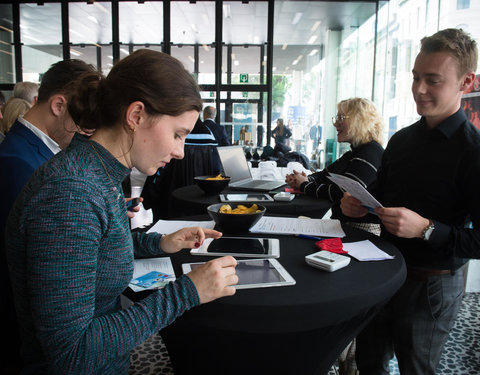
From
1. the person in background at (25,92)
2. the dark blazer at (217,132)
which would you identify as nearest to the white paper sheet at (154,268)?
the person in background at (25,92)

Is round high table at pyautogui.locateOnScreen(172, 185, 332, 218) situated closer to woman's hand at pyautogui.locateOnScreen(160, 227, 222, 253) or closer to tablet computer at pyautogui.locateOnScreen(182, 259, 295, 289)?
woman's hand at pyautogui.locateOnScreen(160, 227, 222, 253)

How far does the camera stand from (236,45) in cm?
851

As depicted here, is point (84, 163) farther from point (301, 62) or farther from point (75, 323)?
point (301, 62)

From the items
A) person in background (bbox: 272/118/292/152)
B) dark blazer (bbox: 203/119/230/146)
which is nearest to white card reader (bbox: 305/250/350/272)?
dark blazer (bbox: 203/119/230/146)

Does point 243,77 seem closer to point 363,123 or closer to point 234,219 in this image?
point 363,123

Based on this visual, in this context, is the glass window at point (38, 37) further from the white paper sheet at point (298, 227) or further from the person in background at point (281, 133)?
the white paper sheet at point (298, 227)

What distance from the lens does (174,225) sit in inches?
59.2

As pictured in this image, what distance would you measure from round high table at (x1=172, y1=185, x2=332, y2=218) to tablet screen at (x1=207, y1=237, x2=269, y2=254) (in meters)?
0.81

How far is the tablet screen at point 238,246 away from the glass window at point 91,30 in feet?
27.0

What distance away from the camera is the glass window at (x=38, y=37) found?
8.39 m

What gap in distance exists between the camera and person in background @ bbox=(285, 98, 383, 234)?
2.19m

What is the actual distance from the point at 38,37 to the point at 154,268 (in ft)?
30.9

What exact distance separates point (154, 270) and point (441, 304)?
1045mm

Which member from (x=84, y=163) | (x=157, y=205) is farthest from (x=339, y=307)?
(x=157, y=205)
